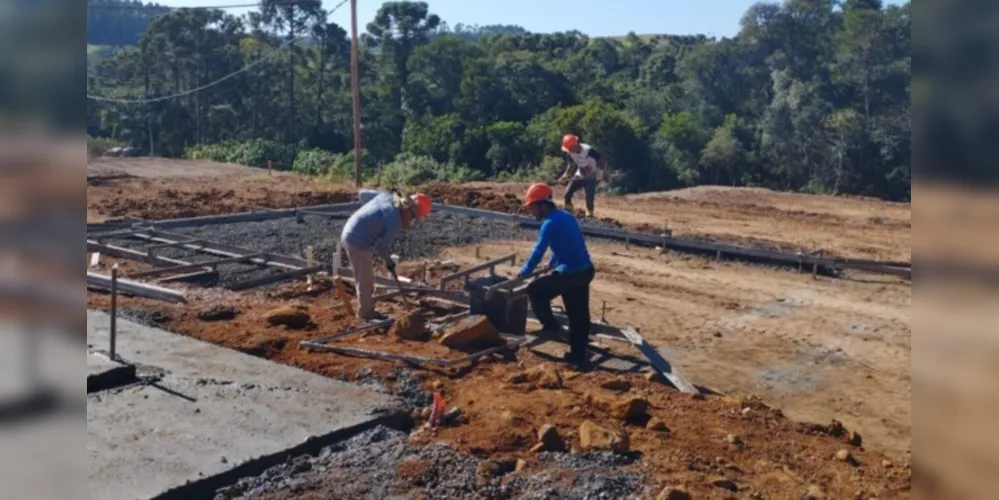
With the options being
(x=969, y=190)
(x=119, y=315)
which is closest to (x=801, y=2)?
(x=119, y=315)

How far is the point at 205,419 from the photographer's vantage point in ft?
20.1

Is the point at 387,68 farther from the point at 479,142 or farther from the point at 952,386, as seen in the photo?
the point at 952,386

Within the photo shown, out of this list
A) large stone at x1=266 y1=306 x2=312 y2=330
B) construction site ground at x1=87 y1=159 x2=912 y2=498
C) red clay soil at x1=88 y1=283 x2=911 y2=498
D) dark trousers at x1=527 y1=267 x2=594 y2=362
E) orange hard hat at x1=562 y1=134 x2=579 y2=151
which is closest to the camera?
construction site ground at x1=87 y1=159 x2=912 y2=498

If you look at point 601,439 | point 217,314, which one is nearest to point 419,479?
point 601,439

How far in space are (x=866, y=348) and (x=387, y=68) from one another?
3934 centimetres

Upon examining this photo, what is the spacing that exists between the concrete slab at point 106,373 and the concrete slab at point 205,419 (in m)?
0.08

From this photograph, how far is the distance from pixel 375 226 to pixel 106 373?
2915 mm

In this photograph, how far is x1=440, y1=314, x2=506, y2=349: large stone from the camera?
26.9 feet

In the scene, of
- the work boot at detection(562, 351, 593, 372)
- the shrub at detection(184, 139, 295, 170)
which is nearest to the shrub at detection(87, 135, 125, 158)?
the shrub at detection(184, 139, 295, 170)

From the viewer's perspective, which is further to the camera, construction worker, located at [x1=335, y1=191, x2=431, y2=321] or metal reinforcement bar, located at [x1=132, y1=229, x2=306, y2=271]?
metal reinforcement bar, located at [x1=132, y1=229, x2=306, y2=271]

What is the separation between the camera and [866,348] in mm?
9422

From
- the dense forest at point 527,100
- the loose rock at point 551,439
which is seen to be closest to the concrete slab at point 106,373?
the loose rock at point 551,439

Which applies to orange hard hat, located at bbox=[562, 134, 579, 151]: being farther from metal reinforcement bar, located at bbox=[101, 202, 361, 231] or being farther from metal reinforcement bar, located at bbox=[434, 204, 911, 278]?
metal reinforcement bar, located at bbox=[101, 202, 361, 231]

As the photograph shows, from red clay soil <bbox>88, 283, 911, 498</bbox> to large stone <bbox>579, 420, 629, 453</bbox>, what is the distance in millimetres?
68
